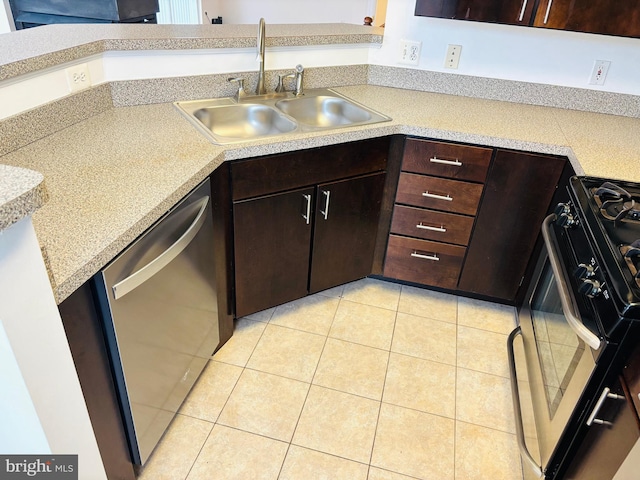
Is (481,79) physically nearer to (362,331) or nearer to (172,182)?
(362,331)

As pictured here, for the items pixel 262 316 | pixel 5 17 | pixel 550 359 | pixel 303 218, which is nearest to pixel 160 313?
pixel 303 218

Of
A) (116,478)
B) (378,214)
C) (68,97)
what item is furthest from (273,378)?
(68,97)

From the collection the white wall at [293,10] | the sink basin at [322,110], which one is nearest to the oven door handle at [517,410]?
the sink basin at [322,110]

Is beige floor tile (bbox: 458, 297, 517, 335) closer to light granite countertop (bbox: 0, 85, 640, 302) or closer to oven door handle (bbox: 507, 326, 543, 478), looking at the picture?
oven door handle (bbox: 507, 326, 543, 478)

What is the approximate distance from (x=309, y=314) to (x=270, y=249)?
0.45 meters

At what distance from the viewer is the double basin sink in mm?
1915

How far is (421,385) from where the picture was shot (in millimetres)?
1825

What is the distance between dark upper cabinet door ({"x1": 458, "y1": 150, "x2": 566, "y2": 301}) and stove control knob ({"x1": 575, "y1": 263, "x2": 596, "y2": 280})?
2.47ft

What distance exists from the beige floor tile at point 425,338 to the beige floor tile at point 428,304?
0.04m

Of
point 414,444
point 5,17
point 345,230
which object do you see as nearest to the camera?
point 414,444

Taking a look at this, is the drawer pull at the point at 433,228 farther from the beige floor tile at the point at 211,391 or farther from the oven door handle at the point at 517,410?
the beige floor tile at the point at 211,391

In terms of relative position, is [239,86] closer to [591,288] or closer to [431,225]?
[431,225]

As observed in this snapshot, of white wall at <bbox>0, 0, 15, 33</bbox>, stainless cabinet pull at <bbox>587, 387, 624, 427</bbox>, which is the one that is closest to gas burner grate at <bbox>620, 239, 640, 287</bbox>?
stainless cabinet pull at <bbox>587, 387, 624, 427</bbox>

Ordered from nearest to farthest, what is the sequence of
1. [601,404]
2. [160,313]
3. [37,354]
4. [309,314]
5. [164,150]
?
1. [37,354]
2. [601,404]
3. [160,313]
4. [164,150]
5. [309,314]
